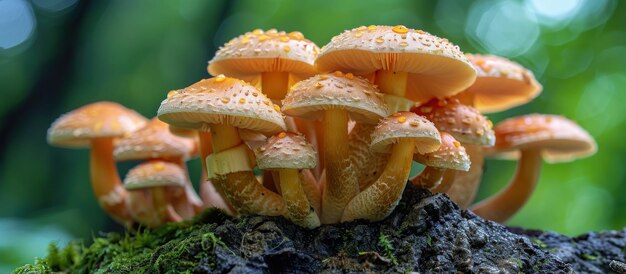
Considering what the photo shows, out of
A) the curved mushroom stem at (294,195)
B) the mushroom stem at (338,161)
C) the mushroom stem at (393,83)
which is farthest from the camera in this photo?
the mushroom stem at (393,83)

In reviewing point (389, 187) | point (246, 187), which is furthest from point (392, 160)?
point (246, 187)

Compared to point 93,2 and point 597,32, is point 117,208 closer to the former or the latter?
point 93,2

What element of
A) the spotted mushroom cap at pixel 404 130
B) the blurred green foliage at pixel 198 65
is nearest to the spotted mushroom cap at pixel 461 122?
the spotted mushroom cap at pixel 404 130

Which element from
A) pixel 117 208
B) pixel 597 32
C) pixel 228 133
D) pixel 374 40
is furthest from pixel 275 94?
pixel 597 32

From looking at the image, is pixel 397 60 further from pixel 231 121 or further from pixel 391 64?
pixel 231 121

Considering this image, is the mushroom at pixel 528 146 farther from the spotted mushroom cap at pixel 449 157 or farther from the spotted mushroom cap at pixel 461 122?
the spotted mushroom cap at pixel 449 157

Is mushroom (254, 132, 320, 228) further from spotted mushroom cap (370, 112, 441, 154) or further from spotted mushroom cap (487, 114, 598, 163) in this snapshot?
spotted mushroom cap (487, 114, 598, 163)
